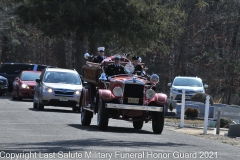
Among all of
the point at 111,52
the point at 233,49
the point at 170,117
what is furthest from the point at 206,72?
the point at 170,117

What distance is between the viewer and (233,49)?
55156 millimetres

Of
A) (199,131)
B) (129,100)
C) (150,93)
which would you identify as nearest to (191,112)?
(199,131)

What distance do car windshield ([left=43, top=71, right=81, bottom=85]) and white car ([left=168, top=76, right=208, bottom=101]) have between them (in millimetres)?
9501

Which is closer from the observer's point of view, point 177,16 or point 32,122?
point 32,122

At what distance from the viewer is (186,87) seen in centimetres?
4012

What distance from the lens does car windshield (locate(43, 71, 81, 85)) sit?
98.1 ft

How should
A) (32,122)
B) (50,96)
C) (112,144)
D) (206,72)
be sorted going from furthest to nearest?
(206,72) < (50,96) < (32,122) < (112,144)

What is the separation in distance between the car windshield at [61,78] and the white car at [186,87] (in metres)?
9.50

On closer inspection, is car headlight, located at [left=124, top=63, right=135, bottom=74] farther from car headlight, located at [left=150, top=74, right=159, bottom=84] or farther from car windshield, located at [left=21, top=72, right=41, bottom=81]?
car windshield, located at [left=21, top=72, right=41, bottom=81]

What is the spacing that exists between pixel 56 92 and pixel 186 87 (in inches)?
515

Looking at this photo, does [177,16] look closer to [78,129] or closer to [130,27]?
[130,27]

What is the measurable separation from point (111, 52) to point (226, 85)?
922 centimetres

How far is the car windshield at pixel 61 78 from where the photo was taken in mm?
29891

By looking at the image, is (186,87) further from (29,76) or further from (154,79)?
(154,79)
